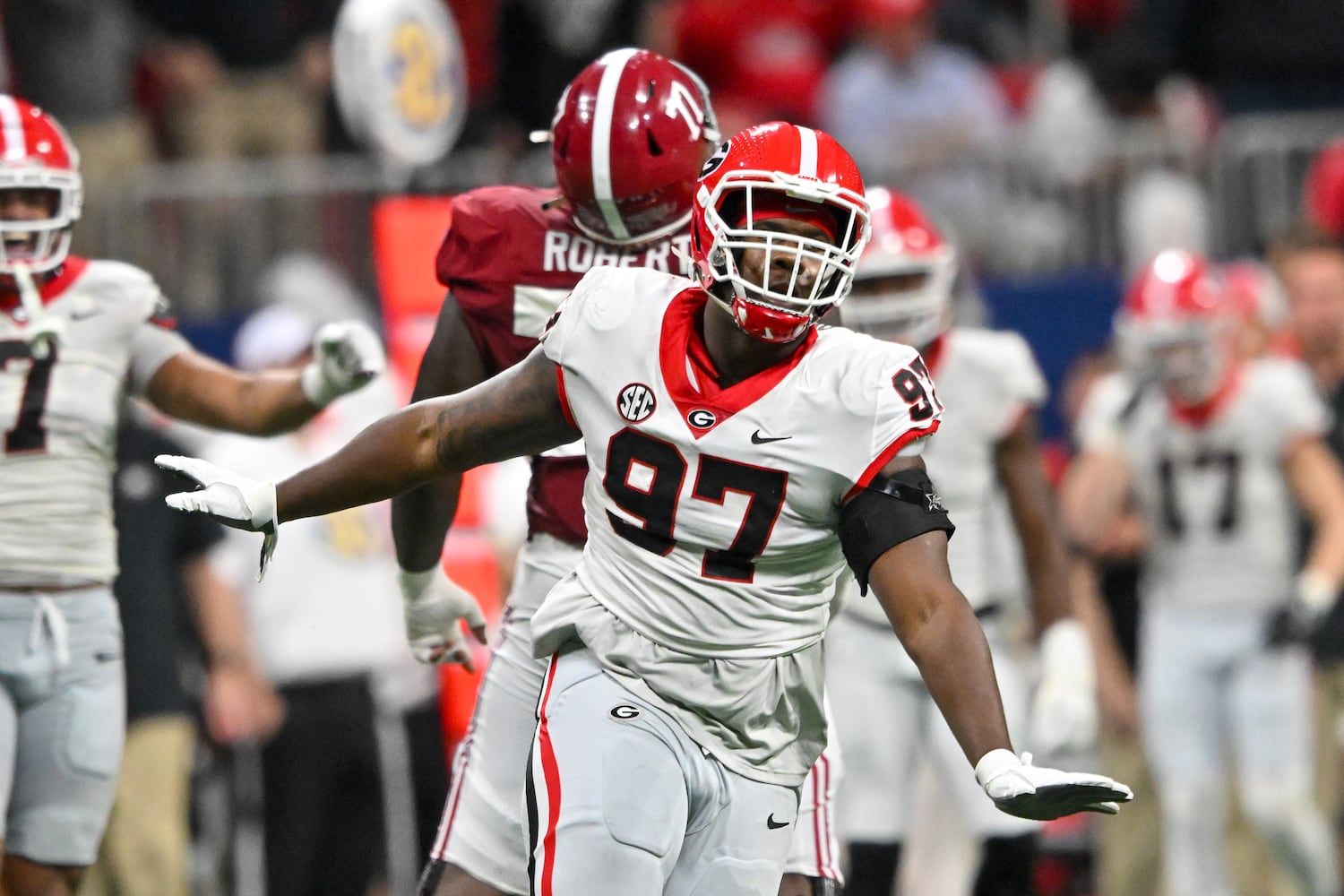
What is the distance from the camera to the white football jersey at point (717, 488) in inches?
136

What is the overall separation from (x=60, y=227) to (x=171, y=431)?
3154 millimetres

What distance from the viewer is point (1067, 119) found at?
33.6 ft

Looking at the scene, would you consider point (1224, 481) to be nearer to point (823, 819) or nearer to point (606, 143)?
point (823, 819)

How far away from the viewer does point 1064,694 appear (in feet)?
17.5

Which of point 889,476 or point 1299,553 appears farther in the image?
point 1299,553

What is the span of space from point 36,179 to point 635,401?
5.98 ft

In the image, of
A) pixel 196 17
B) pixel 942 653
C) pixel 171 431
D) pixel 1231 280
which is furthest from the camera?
pixel 196 17

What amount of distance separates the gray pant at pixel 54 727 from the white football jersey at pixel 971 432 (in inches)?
81.7

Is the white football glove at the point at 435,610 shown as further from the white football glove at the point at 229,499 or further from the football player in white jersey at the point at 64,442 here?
the white football glove at the point at 229,499

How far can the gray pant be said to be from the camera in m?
4.64

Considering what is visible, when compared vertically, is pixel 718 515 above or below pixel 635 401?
below

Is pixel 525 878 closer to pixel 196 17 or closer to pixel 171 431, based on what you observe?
pixel 171 431

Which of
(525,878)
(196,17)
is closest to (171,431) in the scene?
(196,17)

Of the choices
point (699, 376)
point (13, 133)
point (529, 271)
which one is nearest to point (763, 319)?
point (699, 376)
